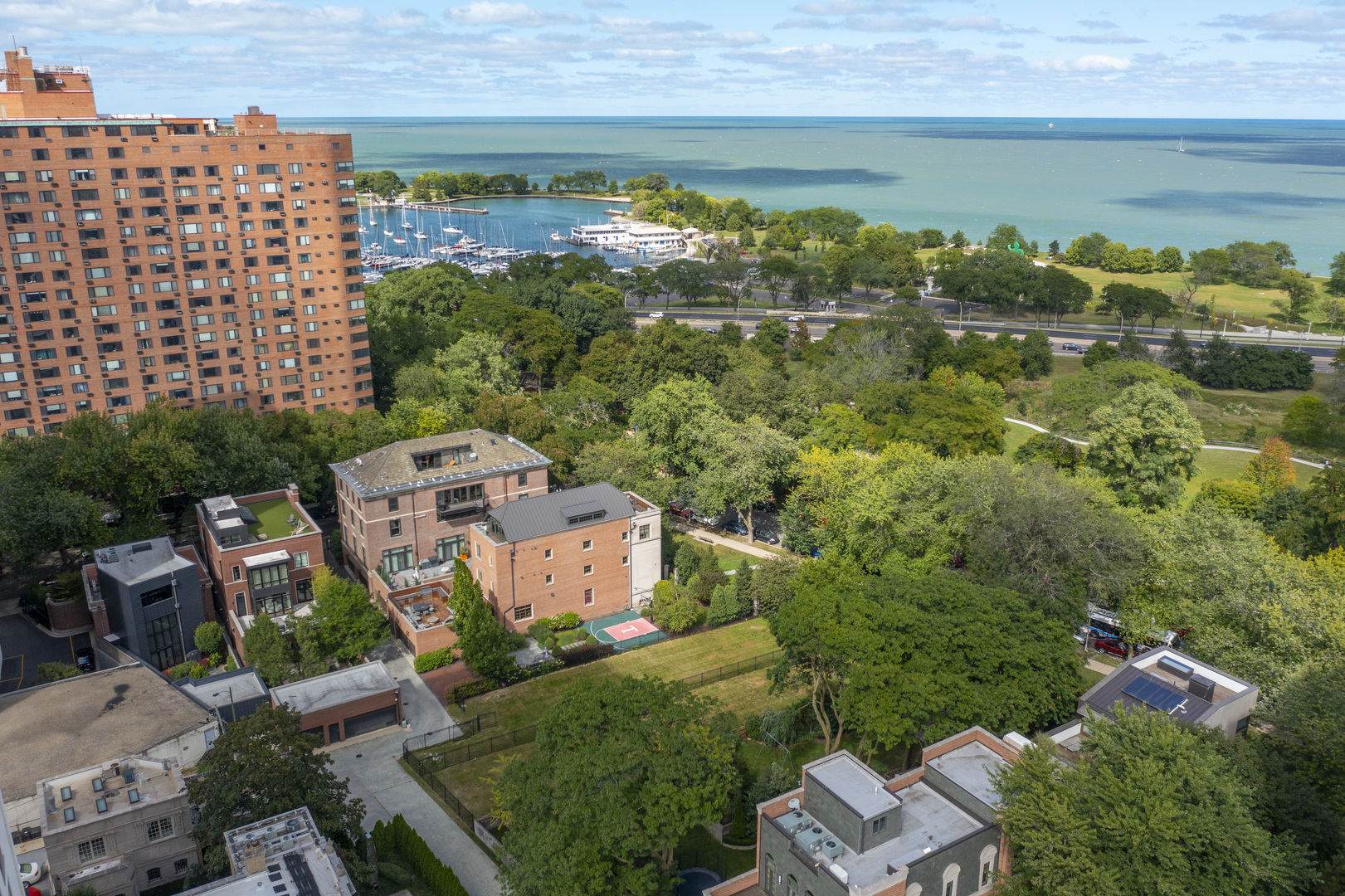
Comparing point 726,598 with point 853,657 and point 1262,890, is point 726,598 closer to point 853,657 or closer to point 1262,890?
point 853,657

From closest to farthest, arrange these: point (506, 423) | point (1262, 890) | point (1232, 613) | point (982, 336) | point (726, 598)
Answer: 1. point (1262, 890)
2. point (1232, 613)
3. point (726, 598)
4. point (506, 423)
5. point (982, 336)

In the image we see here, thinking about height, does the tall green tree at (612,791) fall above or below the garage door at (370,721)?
above

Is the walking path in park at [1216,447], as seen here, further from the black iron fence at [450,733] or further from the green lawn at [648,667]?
the black iron fence at [450,733]

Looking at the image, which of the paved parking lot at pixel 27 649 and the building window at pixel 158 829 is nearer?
the building window at pixel 158 829

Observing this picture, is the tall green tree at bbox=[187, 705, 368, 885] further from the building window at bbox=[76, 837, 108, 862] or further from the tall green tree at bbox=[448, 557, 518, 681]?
the tall green tree at bbox=[448, 557, 518, 681]

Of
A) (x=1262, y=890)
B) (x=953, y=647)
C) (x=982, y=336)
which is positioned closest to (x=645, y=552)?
(x=953, y=647)

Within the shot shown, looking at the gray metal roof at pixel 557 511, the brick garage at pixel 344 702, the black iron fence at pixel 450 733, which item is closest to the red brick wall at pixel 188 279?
the gray metal roof at pixel 557 511
